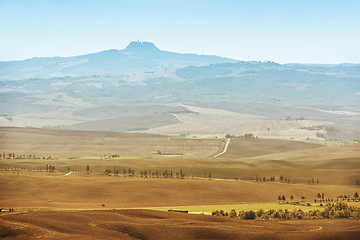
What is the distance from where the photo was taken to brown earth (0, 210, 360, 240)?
28.8 meters

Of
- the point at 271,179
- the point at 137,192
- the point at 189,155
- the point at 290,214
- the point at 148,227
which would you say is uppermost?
the point at 148,227

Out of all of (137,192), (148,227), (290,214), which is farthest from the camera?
(137,192)

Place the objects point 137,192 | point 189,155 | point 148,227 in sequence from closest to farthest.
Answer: point 148,227 < point 137,192 < point 189,155

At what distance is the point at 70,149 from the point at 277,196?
67009 mm

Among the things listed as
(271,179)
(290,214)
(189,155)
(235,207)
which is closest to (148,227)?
(290,214)

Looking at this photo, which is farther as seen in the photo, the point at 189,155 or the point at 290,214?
the point at 189,155

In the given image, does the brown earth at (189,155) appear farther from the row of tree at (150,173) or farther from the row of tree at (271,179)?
the row of tree at (150,173)

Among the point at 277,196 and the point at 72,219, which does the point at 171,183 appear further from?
the point at 72,219

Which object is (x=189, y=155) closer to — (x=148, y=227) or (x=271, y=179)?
(x=271, y=179)

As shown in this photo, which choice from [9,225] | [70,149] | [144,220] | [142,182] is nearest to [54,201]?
[142,182]

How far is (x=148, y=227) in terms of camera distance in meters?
31.6

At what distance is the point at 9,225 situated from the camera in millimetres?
28578

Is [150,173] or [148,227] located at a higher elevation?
[148,227]

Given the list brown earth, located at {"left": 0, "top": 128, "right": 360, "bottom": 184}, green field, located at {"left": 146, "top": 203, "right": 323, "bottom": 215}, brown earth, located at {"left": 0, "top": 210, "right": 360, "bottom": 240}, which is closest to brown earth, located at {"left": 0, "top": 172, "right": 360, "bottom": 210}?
green field, located at {"left": 146, "top": 203, "right": 323, "bottom": 215}
